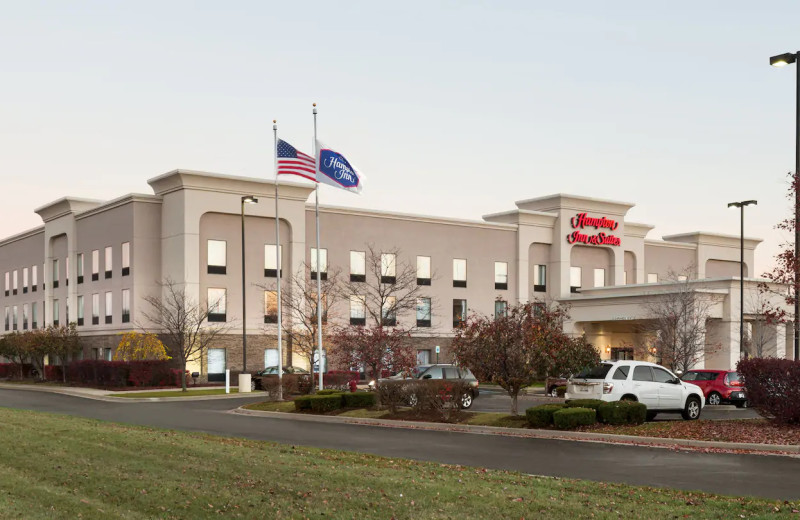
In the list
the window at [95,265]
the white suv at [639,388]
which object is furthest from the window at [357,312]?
the white suv at [639,388]

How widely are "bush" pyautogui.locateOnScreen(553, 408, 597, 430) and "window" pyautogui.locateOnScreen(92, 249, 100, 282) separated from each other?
47.5m

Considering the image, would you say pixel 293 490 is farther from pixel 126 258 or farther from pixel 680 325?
pixel 126 258

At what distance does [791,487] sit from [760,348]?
44606 mm

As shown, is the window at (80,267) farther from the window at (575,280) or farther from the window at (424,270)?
→ the window at (575,280)

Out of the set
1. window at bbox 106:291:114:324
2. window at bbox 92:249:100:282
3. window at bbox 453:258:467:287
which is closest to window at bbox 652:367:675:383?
window at bbox 453:258:467:287

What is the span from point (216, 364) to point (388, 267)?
1432 cm

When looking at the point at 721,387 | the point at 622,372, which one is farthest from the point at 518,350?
the point at 721,387

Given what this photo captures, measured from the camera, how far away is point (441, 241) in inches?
2689

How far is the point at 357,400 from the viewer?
3045 cm

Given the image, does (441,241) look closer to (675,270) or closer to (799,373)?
(675,270)

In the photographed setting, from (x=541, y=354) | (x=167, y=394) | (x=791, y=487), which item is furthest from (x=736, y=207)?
(x=791, y=487)

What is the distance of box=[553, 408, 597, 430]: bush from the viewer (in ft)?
74.7

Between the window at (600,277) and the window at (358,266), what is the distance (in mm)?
21107

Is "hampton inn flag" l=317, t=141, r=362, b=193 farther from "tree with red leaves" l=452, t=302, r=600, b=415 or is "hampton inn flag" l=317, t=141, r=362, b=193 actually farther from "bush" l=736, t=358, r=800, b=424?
"bush" l=736, t=358, r=800, b=424
